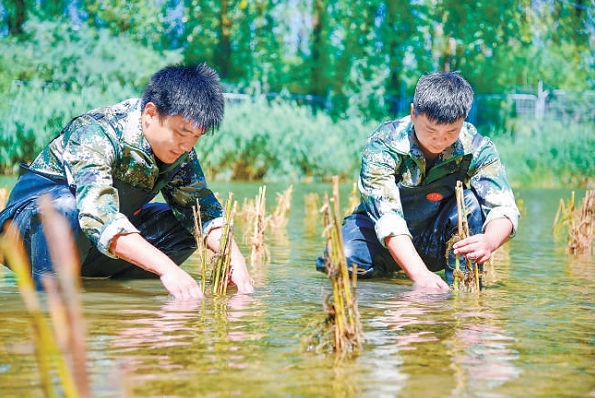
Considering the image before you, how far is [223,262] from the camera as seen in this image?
5.18 metres

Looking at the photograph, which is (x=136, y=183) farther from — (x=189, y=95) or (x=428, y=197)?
(x=428, y=197)

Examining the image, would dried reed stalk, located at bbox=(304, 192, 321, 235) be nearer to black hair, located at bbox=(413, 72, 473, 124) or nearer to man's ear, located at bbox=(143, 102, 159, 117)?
black hair, located at bbox=(413, 72, 473, 124)

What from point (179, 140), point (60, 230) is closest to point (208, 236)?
point (179, 140)

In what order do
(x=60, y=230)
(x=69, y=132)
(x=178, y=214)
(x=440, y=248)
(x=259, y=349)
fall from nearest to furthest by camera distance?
(x=60, y=230)
(x=259, y=349)
(x=69, y=132)
(x=178, y=214)
(x=440, y=248)

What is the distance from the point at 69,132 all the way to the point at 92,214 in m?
0.68

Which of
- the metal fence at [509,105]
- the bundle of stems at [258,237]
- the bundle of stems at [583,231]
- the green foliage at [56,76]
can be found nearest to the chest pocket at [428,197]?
the bundle of stems at [258,237]

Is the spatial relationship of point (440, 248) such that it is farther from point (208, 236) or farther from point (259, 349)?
point (259, 349)

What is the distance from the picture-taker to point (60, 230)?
5.26 ft

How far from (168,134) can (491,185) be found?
2002mm

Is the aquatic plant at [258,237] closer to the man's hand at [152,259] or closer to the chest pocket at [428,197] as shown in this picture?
the chest pocket at [428,197]

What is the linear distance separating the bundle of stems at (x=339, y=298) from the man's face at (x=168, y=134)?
4.83 feet

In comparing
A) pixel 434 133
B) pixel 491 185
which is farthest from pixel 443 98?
pixel 491 185

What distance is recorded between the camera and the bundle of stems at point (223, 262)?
201 inches

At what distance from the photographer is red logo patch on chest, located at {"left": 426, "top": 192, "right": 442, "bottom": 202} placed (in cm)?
598
